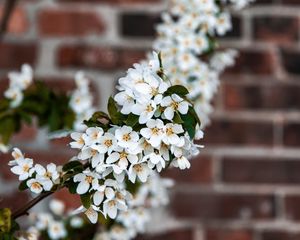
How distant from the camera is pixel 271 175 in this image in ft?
4.30

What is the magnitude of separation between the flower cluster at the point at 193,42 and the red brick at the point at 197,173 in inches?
11.6

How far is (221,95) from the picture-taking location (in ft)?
4.24

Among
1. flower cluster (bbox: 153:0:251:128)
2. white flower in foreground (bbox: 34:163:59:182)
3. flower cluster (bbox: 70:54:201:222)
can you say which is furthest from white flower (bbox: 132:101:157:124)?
flower cluster (bbox: 153:0:251:128)

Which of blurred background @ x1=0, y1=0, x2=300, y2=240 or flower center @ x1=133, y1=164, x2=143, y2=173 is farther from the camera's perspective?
blurred background @ x1=0, y1=0, x2=300, y2=240

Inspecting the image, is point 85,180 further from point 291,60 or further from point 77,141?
point 291,60

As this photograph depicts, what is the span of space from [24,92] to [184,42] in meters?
0.25

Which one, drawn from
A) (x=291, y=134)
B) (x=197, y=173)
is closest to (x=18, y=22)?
(x=197, y=173)

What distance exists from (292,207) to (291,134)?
145 mm

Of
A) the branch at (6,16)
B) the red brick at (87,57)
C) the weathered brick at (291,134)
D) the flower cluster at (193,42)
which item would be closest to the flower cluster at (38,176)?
the flower cluster at (193,42)

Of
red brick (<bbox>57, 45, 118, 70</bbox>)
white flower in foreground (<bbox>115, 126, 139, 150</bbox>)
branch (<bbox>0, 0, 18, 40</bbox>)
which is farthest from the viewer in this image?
red brick (<bbox>57, 45, 118, 70</bbox>)

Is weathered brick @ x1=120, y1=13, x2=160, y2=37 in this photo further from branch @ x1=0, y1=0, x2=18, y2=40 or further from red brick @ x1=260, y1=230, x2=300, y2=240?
red brick @ x1=260, y1=230, x2=300, y2=240

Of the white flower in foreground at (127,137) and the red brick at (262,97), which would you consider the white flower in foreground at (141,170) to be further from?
the red brick at (262,97)

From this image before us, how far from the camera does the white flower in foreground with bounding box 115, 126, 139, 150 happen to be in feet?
2.01

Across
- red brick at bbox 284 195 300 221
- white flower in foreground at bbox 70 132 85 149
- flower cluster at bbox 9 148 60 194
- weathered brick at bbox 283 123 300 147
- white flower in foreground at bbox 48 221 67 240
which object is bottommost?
red brick at bbox 284 195 300 221
